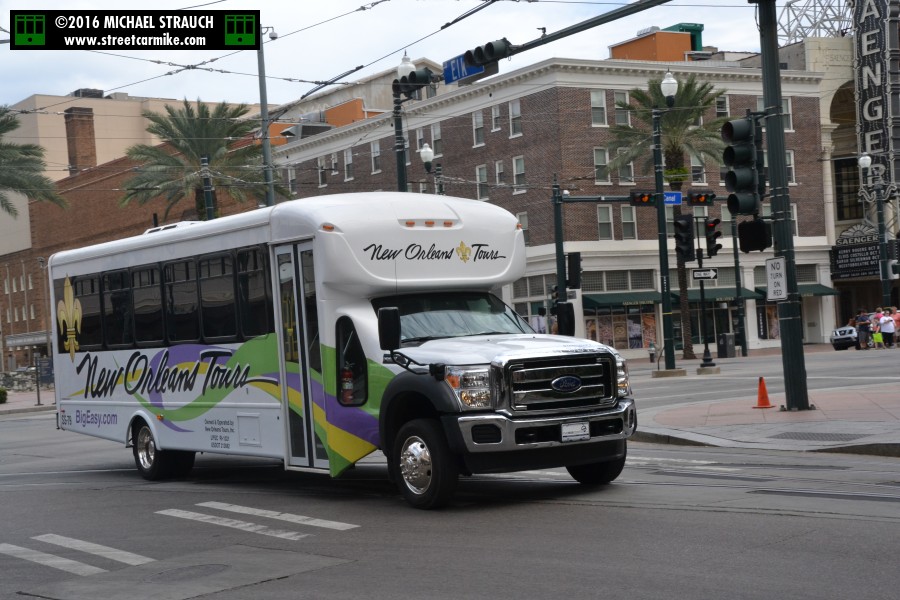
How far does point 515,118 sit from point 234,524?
161 ft

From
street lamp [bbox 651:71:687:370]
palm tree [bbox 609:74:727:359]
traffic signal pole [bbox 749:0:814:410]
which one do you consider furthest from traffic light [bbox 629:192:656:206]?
traffic signal pole [bbox 749:0:814:410]

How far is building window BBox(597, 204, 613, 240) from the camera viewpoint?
58.1 meters

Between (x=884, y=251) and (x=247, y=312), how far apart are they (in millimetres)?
41789

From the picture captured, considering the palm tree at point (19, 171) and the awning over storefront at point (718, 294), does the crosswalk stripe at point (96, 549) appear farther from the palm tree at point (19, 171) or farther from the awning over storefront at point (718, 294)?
the awning over storefront at point (718, 294)

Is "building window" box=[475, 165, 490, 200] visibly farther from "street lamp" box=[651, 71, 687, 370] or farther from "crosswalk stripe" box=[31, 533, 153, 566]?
"crosswalk stripe" box=[31, 533, 153, 566]

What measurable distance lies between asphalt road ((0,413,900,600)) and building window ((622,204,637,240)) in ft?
147

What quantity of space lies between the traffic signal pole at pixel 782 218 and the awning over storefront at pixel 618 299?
39.3m

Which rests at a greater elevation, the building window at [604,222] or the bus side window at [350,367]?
the building window at [604,222]

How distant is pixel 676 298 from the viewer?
202 ft

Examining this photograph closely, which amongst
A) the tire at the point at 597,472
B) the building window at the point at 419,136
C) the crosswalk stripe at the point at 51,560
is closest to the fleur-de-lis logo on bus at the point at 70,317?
the crosswalk stripe at the point at 51,560

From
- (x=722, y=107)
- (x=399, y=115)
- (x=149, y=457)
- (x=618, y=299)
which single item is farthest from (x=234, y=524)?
(x=722, y=107)

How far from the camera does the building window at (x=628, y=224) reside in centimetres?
5903

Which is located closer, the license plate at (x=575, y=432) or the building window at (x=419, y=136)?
the license plate at (x=575, y=432)

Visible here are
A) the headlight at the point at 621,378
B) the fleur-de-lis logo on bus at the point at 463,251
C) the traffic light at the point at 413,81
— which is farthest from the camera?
the traffic light at the point at 413,81
